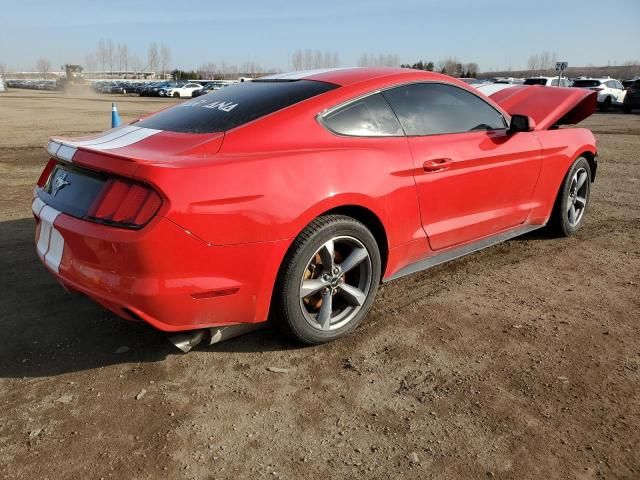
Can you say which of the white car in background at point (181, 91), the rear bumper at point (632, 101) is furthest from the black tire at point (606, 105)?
the white car in background at point (181, 91)

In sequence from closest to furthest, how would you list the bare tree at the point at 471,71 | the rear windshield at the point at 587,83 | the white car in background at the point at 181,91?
the rear windshield at the point at 587,83, the white car in background at the point at 181,91, the bare tree at the point at 471,71

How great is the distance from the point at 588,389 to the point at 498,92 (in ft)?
11.4

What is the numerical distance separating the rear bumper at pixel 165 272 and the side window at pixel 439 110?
1.31 meters

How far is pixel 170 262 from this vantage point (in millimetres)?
2418

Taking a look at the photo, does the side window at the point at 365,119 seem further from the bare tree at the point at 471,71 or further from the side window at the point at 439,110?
the bare tree at the point at 471,71

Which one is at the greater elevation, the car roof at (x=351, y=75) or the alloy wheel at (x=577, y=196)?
the car roof at (x=351, y=75)

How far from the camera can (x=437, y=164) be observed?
3.39m

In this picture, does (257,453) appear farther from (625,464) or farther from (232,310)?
(625,464)

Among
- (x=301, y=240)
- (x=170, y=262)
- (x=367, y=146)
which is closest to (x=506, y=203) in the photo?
(x=367, y=146)

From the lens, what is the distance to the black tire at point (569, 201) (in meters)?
4.75

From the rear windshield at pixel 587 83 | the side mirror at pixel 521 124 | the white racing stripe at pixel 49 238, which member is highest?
the rear windshield at pixel 587 83

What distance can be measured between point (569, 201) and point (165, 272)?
12.9 ft

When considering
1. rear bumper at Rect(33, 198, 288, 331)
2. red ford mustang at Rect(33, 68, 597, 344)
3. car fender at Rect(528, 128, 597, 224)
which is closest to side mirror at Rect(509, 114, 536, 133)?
red ford mustang at Rect(33, 68, 597, 344)

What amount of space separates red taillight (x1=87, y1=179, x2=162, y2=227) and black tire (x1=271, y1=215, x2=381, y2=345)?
2.49 ft
